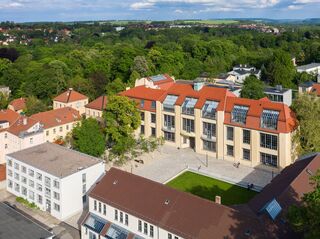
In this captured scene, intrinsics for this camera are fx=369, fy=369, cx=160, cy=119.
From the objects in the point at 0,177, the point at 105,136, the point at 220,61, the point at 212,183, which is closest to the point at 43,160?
the point at 0,177

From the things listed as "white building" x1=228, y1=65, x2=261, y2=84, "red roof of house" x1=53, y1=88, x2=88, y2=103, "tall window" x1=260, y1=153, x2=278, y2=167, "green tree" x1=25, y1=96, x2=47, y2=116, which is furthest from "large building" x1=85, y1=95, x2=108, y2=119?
"white building" x1=228, y1=65, x2=261, y2=84

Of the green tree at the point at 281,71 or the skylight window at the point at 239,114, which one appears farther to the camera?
the green tree at the point at 281,71

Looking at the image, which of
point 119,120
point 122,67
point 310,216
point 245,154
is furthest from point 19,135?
point 122,67

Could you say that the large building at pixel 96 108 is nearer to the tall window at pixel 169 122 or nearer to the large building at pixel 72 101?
the large building at pixel 72 101

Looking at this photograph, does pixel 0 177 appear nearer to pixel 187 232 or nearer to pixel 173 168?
pixel 173 168

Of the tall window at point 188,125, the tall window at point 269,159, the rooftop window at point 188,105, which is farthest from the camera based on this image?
the tall window at point 188,125

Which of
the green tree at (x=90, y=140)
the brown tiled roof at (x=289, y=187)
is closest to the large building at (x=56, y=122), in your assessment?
the green tree at (x=90, y=140)

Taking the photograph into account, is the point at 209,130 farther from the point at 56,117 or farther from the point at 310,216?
the point at 310,216
